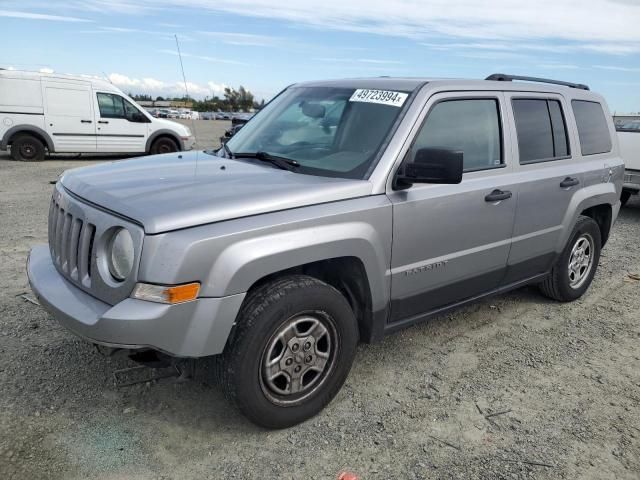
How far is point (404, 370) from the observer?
3822 millimetres

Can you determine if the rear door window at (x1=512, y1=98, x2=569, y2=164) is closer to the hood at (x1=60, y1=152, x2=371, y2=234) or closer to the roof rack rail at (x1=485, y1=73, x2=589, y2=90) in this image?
the roof rack rail at (x1=485, y1=73, x2=589, y2=90)

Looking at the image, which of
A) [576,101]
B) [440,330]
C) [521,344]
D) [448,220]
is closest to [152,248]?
[448,220]

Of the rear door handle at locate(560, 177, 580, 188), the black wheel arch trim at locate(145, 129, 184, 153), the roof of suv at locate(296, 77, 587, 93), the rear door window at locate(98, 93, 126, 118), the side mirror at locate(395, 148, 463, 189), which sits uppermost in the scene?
the roof of suv at locate(296, 77, 587, 93)

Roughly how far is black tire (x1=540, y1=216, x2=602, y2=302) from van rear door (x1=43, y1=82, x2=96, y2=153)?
12.3 m

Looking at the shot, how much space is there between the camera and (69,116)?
45.8ft

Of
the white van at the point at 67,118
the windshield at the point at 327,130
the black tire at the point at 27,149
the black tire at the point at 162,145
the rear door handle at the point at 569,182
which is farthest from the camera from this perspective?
the black tire at the point at 162,145

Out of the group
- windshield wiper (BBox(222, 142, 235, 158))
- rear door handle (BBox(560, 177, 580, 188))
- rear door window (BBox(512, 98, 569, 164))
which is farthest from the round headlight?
rear door handle (BBox(560, 177, 580, 188))

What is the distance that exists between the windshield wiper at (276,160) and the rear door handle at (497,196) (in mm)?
1327

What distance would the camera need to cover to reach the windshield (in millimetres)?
3426

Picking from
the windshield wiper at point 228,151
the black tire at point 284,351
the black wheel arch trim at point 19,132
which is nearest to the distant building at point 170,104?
the windshield wiper at point 228,151

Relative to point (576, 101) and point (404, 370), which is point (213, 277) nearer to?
point (404, 370)

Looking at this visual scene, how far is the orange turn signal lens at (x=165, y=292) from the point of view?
2551mm

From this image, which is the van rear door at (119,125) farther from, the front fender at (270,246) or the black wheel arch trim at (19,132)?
the front fender at (270,246)

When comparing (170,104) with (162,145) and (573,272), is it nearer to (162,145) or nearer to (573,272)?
(162,145)
